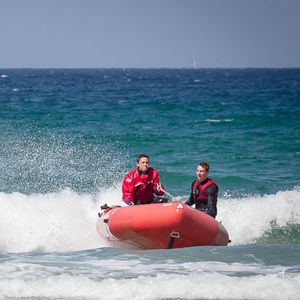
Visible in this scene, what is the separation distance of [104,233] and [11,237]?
1811mm

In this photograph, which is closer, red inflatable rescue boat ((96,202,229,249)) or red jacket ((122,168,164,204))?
red inflatable rescue boat ((96,202,229,249))

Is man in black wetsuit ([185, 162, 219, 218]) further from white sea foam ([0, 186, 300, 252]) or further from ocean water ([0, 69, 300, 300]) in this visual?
white sea foam ([0, 186, 300, 252])

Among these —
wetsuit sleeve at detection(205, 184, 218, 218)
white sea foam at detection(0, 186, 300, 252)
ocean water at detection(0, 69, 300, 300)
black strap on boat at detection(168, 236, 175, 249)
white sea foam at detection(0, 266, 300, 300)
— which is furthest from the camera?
white sea foam at detection(0, 186, 300, 252)

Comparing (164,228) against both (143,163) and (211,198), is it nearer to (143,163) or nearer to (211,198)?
(211,198)

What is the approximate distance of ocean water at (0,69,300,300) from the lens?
603 centimetres

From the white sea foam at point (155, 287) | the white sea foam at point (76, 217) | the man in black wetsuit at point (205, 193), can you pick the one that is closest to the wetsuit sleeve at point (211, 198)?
the man in black wetsuit at point (205, 193)

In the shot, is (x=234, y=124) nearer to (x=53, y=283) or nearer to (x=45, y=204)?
(x=45, y=204)

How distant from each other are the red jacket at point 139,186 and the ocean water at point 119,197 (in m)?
0.92

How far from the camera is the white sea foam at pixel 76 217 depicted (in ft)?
A: 28.5

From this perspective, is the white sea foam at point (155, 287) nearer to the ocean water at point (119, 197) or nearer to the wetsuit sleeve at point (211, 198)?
the ocean water at point (119, 197)

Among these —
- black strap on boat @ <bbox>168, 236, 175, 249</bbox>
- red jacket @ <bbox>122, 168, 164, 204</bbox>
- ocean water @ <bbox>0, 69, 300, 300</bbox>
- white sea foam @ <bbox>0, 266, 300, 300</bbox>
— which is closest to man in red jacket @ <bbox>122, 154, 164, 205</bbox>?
red jacket @ <bbox>122, 168, 164, 204</bbox>

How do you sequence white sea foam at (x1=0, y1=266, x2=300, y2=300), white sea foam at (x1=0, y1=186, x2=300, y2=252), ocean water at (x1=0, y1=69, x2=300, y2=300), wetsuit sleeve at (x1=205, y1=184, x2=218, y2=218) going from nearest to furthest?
white sea foam at (x1=0, y1=266, x2=300, y2=300), ocean water at (x1=0, y1=69, x2=300, y2=300), wetsuit sleeve at (x1=205, y1=184, x2=218, y2=218), white sea foam at (x1=0, y1=186, x2=300, y2=252)

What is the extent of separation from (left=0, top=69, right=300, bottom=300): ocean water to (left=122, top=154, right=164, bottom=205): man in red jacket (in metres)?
0.91

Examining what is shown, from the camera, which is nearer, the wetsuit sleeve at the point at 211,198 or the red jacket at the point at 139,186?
the wetsuit sleeve at the point at 211,198
